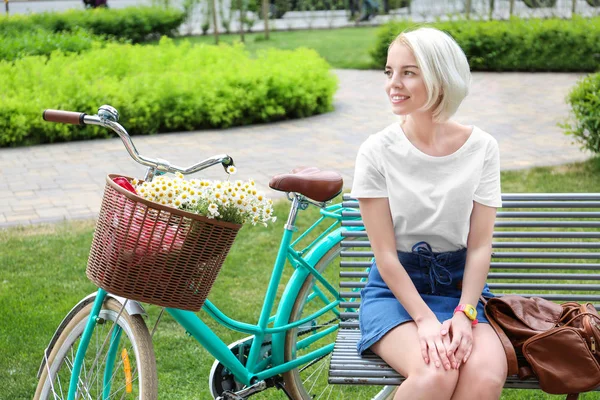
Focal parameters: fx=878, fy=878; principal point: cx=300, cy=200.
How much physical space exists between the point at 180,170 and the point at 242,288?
87.1 inches

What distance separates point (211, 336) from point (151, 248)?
1.98ft

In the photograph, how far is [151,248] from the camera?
2.55 metres

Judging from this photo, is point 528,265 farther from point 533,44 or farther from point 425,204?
point 533,44

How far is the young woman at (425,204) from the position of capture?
107 inches

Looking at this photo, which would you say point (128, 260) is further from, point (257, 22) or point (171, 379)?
point (257, 22)

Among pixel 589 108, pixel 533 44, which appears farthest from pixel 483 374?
pixel 533 44

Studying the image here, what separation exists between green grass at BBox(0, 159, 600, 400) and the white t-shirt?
1.27 metres

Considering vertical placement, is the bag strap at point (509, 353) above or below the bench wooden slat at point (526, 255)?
below

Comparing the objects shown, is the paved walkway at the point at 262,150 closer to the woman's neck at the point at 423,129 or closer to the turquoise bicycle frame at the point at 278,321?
the turquoise bicycle frame at the point at 278,321

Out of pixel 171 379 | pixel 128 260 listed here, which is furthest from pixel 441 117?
pixel 171 379

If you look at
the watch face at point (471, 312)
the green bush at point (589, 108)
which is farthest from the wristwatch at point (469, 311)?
the green bush at point (589, 108)

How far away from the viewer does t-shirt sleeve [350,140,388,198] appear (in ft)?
9.20

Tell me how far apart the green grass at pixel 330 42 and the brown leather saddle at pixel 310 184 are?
11473mm

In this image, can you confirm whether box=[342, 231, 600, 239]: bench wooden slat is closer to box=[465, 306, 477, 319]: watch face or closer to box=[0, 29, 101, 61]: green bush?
box=[465, 306, 477, 319]: watch face
